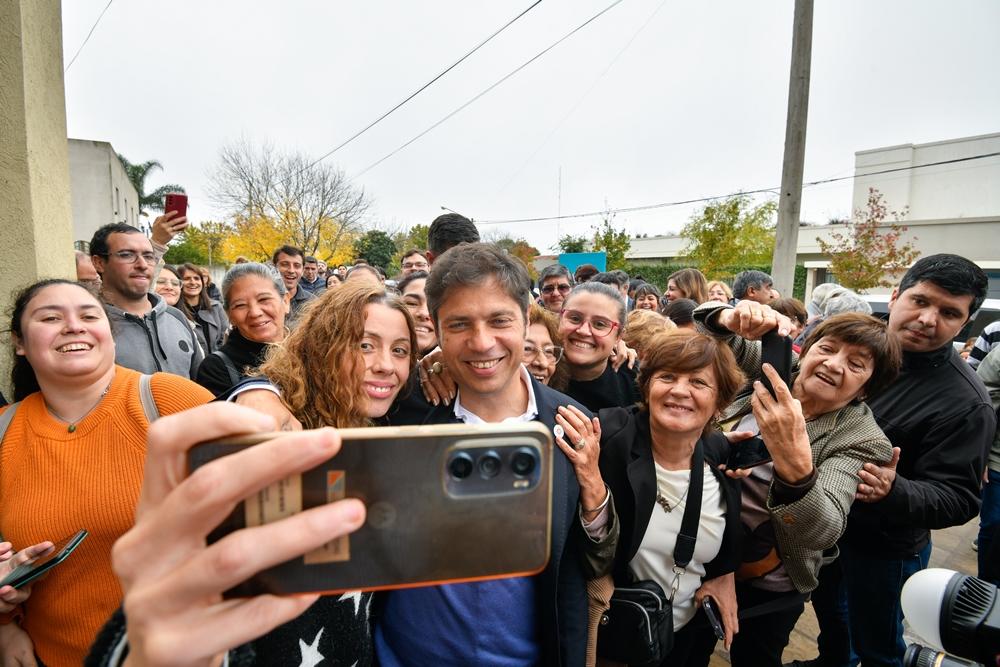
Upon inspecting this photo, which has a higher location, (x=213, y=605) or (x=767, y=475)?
(x=213, y=605)

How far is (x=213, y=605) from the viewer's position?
64 cm

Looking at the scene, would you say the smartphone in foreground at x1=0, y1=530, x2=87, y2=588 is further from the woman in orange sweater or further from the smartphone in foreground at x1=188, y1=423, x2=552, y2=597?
the smartphone in foreground at x1=188, y1=423, x2=552, y2=597

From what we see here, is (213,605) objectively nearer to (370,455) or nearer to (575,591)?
(370,455)

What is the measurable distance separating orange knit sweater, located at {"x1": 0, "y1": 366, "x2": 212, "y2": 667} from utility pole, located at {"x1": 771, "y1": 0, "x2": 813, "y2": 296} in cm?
809

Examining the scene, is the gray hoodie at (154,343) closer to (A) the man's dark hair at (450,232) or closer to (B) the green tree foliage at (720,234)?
(A) the man's dark hair at (450,232)

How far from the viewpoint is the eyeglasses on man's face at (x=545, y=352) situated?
8.59ft

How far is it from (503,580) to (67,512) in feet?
4.96

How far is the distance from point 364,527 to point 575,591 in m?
1.25

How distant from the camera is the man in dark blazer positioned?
152cm

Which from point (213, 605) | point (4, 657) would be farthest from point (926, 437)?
point (4, 657)

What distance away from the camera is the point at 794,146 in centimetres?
720

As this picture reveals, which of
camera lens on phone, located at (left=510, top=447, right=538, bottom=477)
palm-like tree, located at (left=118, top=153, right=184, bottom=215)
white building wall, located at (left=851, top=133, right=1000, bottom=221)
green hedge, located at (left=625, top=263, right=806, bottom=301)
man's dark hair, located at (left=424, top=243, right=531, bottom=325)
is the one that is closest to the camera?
camera lens on phone, located at (left=510, top=447, right=538, bottom=477)

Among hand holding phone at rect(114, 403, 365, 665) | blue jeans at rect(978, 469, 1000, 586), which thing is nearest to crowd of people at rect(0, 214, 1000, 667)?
hand holding phone at rect(114, 403, 365, 665)

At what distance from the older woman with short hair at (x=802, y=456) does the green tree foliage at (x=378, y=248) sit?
108ft
